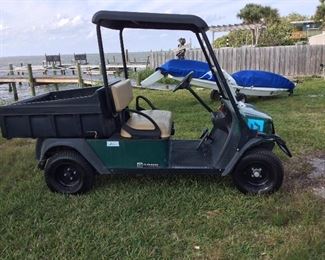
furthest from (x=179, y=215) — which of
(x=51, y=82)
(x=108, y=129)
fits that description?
(x=51, y=82)

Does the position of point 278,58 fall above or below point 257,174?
above

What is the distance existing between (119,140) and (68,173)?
66cm

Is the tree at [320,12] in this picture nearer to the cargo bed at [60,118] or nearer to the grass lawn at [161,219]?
the grass lawn at [161,219]

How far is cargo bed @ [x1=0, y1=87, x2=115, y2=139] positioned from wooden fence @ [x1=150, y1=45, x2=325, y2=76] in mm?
13021

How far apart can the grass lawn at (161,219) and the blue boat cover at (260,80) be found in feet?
17.4

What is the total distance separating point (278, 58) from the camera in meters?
15.6

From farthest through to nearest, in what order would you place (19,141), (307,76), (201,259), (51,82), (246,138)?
(51,82) → (307,76) → (19,141) → (246,138) → (201,259)

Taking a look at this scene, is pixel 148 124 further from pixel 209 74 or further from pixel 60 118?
pixel 209 74

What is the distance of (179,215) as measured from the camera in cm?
348

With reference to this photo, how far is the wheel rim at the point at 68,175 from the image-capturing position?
394 cm

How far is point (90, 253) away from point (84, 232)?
1.06 ft

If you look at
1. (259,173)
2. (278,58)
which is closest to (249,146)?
(259,173)

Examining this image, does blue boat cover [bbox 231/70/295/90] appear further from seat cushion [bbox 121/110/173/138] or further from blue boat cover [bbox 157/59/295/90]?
seat cushion [bbox 121/110/173/138]

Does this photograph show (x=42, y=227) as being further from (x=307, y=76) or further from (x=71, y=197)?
(x=307, y=76)
